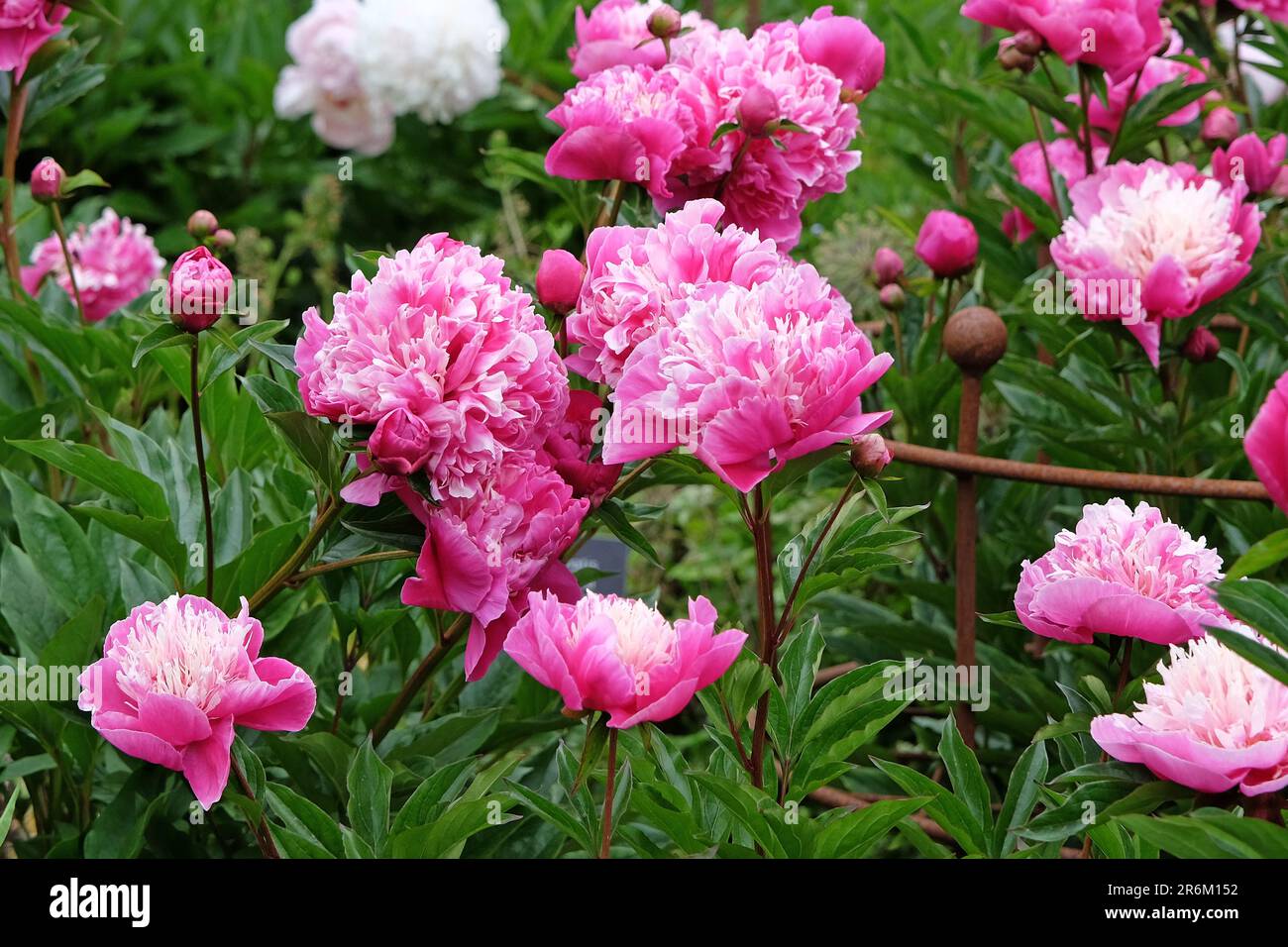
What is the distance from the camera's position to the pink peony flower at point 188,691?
0.86 m

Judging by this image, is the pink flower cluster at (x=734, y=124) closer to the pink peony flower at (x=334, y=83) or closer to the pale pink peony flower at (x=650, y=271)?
the pale pink peony flower at (x=650, y=271)

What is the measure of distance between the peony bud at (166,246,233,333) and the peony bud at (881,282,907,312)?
85 cm

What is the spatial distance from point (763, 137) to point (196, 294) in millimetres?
471

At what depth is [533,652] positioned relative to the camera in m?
0.86

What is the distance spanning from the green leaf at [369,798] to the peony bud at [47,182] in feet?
2.44

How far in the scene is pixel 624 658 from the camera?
83 centimetres

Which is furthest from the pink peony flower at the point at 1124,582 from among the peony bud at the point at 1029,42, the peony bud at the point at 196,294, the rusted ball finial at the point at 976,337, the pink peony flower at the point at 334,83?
the pink peony flower at the point at 334,83

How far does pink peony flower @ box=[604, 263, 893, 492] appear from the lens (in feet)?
2.84

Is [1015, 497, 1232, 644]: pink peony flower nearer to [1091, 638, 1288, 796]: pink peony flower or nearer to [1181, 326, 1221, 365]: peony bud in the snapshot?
[1091, 638, 1288, 796]: pink peony flower

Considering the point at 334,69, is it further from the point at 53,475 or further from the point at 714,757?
the point at 714,757

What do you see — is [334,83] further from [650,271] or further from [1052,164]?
[650,271]

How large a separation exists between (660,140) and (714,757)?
48cm

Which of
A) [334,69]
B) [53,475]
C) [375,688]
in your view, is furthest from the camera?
[334,69]

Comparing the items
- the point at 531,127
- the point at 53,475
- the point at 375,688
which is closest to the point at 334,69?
the point at 531,127
